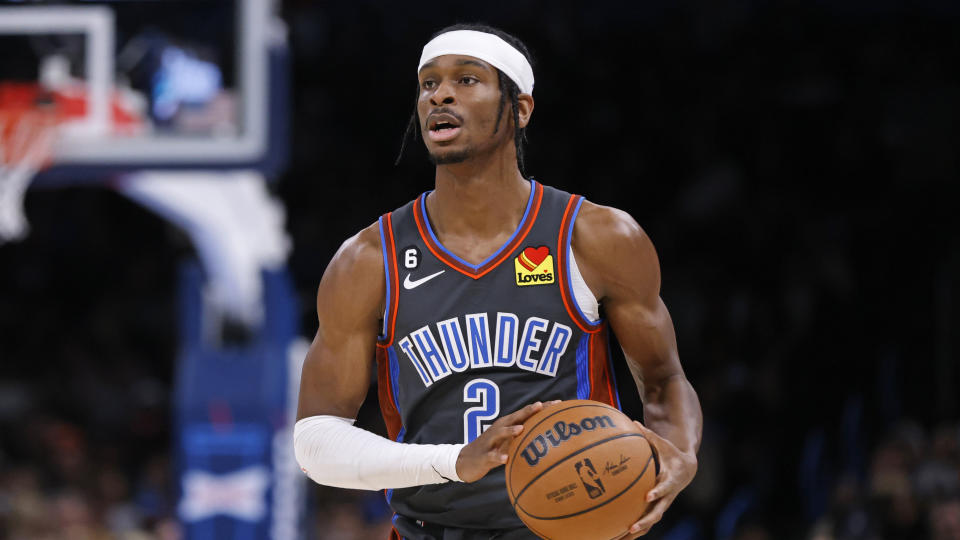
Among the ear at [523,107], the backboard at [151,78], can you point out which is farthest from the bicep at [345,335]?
the backboard at [151,78]

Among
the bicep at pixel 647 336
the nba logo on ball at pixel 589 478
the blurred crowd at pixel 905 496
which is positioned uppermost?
the bicep at pixel 647 336

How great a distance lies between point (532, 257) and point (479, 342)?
0.28 meters

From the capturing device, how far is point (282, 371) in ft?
26.9

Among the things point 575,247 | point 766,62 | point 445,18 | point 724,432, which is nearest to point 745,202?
point 766,62

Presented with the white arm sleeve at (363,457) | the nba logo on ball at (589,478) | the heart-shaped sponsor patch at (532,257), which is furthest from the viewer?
the heart-shaped sponsor patch at (532,257)

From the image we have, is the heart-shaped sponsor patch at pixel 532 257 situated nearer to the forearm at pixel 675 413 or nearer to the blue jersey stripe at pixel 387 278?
the blue jersey stripe at pixel 387 278

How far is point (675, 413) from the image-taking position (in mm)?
3393

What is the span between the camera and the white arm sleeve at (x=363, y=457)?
10.5ft

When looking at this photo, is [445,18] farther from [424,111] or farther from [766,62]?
[424,111]

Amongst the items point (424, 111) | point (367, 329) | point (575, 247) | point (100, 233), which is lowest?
point (100, 233)

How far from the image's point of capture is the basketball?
9.94 ft

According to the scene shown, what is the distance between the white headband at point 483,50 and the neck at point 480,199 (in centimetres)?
24

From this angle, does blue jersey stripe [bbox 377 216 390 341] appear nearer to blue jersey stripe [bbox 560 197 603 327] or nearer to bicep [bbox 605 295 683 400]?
blue jersey stripe [bbox 560 197 603 327]

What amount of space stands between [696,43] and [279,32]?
612 centimetres
